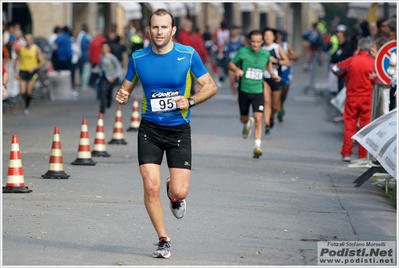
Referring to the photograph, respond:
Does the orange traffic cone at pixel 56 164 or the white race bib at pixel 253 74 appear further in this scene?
the white race bib at pixel 253 74

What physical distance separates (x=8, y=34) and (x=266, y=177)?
16.4m

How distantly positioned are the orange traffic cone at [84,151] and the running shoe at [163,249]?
6.29 meters

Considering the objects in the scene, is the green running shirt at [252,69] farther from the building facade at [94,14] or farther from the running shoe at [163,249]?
the building facade at [94,14]

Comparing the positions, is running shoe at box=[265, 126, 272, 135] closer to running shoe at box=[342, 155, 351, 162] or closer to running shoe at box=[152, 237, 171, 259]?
running shoe at box=[342, 155, 351, 162]

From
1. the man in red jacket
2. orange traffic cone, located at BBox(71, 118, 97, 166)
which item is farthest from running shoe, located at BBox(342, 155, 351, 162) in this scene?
orange traffic cone, located at BBox(71, 118, 97, 166)

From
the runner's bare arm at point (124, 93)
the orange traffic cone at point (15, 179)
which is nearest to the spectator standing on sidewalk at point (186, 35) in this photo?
the orange traffic cone at point (15, 179)

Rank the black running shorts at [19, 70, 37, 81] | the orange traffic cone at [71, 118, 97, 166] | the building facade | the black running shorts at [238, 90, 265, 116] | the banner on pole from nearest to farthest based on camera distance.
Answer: the banner on pole, the orange traffic cone at [71, 118, 97, 166], the black running shorts at [238, 90, 265, 116], the black running shorts at [19, 70, 37, 81], the building facade

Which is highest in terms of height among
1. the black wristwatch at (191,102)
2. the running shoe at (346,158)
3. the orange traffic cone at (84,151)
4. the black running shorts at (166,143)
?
the black wristwatch at (191,102)

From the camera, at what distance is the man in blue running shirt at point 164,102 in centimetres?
743

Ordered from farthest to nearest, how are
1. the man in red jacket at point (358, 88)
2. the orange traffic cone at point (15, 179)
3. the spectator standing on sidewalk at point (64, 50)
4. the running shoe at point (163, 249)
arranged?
the spectator standing on sidewalk at point (64, 50) → the man in red jacket at point (358, 88) → the orange traffic cone at point (15, 179) → the running shoe at point (163, 249)

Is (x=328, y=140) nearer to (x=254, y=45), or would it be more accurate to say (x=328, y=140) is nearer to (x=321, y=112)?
(x=254, y=45)

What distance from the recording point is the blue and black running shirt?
747 centimetres

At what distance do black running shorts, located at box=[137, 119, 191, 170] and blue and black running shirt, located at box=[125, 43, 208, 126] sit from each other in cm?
5

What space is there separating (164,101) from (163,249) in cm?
108
